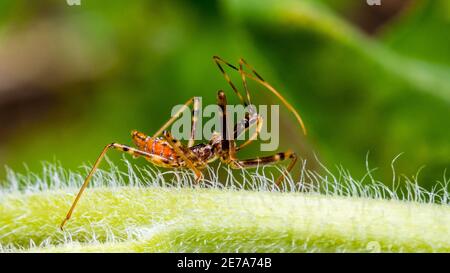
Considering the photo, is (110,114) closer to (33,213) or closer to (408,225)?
(33,213)

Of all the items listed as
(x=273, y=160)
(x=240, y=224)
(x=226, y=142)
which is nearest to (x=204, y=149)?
(x=226, y=142)

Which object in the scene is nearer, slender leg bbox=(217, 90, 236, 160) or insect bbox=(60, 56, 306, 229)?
insect bbox=(60, 56, 306, 229)

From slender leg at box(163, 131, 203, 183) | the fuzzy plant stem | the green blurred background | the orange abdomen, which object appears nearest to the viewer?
the fuzzy plant stem

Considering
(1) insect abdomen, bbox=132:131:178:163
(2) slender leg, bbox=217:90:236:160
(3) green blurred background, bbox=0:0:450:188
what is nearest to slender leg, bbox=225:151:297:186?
(2) slender leg, bbox=217:90:236:160

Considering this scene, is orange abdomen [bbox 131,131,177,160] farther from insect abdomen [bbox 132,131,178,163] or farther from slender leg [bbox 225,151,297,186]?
slender leg [bbox 225,151,297,186]

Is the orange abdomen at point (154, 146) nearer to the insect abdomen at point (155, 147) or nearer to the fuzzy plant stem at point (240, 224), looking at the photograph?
the insect abdomen at point (155, 147)

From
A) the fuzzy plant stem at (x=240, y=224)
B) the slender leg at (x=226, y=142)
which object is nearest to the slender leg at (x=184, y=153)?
the slender leg at (x=226, y=142)
